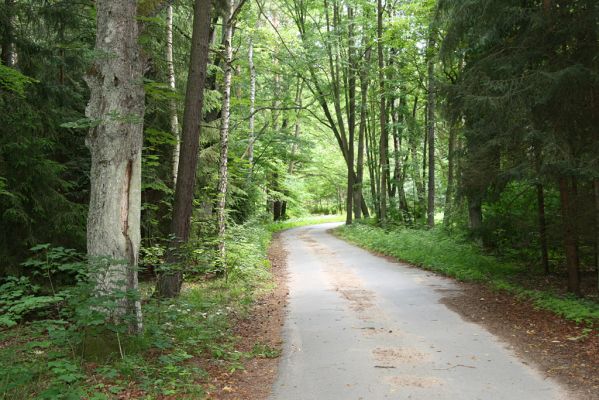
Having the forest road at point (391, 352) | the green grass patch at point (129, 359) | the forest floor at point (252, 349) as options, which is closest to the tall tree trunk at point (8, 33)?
the green grass patch at point (129, 359)

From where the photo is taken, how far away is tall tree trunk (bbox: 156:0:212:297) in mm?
8836

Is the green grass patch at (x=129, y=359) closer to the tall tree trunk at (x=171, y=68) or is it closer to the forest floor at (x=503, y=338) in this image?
the forest floor at (x=503, y=338)

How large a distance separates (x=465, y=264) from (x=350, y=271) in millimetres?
3178

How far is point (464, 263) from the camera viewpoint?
12.4 meters

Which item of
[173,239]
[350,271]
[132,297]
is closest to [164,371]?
[132,297]

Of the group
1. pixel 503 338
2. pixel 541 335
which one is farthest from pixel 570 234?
pixel 503 338

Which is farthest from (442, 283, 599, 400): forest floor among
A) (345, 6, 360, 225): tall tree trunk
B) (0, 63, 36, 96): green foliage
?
(345, 6, 360, 225): tall tree trunk

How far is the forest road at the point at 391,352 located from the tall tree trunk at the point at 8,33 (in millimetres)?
7706

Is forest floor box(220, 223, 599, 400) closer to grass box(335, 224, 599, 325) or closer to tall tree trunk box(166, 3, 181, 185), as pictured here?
grass box(335, 224, 599, 325)

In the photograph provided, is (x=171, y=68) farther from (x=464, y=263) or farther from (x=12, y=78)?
(x=464, y=263)

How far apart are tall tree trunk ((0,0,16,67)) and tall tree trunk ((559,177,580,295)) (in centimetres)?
1100

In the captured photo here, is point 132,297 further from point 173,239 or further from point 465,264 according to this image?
point 465,264

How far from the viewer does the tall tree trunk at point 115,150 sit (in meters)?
5.57

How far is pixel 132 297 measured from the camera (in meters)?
5.38
